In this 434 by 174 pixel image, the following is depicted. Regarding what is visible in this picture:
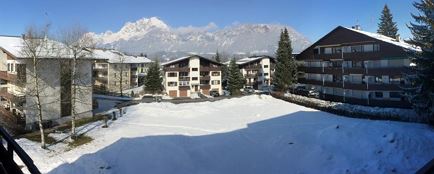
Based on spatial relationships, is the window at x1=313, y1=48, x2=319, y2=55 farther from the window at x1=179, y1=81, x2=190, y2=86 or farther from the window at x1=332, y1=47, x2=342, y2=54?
the window at x1=179, y1=81, x2=190, y2=86

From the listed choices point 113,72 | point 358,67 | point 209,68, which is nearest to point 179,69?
point 209,68

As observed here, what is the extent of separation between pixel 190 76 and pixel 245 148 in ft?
176

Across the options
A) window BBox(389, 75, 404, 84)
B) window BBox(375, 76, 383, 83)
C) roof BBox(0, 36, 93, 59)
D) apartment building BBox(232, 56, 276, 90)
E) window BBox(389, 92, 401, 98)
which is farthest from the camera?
apartment building BBox(232, 56, 276, 90)

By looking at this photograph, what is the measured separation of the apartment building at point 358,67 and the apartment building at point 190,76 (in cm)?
2440

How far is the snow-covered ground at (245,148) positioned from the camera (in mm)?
23267

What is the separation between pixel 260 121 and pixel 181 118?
9.29 m

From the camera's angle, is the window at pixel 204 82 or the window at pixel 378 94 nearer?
the window at pixel 378 94

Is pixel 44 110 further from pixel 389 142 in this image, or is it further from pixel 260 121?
pixel 389 142

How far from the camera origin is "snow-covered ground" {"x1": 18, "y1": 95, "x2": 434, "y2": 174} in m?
23.3

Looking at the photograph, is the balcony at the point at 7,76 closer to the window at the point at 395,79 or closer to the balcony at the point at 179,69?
the balcony at the point at 179,69

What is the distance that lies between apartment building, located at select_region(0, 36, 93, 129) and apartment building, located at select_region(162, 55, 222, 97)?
37.7m

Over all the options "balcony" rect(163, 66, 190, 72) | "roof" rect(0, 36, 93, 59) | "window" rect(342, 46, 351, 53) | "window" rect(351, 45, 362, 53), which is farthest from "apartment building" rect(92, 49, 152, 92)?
"window" rect(351, 45, 362, 53)

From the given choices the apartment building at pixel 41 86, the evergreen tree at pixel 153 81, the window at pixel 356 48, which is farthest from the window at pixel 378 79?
the evergreen tree at pixel 153 81

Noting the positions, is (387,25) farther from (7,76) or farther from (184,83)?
(7,76)
